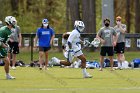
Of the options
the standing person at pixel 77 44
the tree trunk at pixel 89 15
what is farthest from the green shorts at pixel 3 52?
the tree trunk at pixel 89 15

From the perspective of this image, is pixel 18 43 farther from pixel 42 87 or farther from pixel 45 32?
pixel 42 87

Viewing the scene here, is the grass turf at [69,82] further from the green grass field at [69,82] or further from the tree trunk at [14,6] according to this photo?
the tree trunk at [14,6]

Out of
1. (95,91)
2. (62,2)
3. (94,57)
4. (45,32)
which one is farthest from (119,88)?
(62,2)

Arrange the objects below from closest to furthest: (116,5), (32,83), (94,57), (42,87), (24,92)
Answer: (24,92) → (42,87) → (32,83) → (94,57) → (116,5)

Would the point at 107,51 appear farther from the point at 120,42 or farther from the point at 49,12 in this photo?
the point at 49,12

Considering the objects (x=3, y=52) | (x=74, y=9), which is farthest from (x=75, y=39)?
(x=74, y=9)

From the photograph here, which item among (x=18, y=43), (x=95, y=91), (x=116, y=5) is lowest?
(x=95, y=91)

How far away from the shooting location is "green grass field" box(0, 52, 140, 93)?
1873 cm

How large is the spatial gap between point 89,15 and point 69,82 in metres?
21.6

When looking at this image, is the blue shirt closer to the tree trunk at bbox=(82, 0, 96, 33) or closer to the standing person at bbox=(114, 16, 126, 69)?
the standing person at bbox=(114, 16, 126, 69)

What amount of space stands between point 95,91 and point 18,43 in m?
10.5

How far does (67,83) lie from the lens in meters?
21.0

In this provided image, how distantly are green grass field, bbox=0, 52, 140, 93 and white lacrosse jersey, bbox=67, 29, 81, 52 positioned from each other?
1.07m

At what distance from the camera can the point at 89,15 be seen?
42.7 metres
